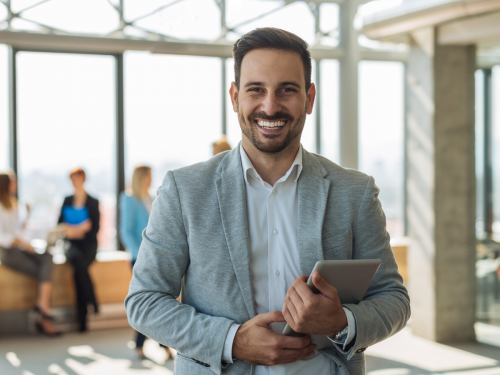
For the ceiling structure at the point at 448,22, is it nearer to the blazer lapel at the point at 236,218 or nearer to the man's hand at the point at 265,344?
the blazer lapel at the point at 236,218

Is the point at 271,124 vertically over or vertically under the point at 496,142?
under

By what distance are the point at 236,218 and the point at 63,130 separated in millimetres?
6223

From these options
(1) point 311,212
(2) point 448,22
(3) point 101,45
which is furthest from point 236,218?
(3) point 101,45

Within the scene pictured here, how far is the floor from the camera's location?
4836 mm

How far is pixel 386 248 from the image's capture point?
159 centimetres

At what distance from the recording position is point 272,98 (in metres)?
1.51

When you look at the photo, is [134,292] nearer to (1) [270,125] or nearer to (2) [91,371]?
(1) [270,125]

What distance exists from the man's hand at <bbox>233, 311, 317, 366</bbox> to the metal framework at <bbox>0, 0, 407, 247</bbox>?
6.27m

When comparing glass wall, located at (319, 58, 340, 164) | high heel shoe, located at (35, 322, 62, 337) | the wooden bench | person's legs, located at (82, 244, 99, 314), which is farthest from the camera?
glass wall, located at (319, 58, 340, 164)

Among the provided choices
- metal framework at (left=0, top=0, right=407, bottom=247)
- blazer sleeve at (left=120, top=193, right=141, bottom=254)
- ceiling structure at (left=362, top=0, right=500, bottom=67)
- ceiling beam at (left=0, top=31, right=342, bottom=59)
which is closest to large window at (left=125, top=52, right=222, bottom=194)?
metal framework at (left=0, top=0, right=407, bottom=247)

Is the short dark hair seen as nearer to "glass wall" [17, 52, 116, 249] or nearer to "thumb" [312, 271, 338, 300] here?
"thumb" [312, 271, 338, 300]

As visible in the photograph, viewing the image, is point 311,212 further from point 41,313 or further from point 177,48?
point 177,48

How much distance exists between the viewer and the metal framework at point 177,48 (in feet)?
22.4

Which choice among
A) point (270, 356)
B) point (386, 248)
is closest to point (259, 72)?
point (386, 248)
